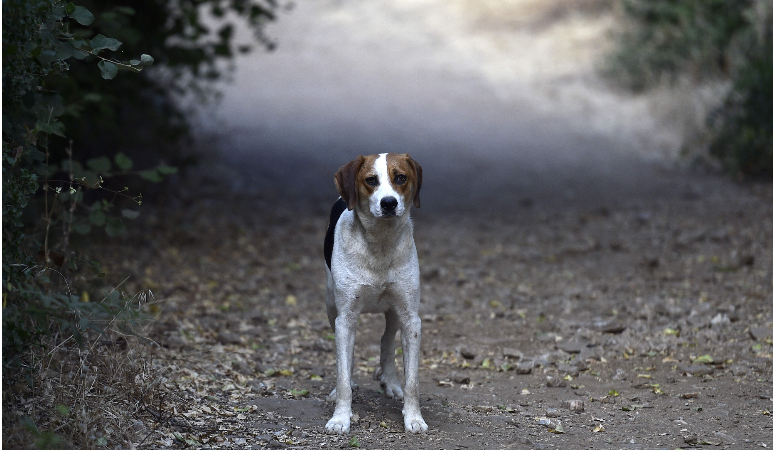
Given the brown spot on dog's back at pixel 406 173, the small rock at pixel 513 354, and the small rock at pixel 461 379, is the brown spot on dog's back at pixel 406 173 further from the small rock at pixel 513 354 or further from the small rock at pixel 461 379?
the small rock at pixel 513 354

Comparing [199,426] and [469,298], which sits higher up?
[199,426]

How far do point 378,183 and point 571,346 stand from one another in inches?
101

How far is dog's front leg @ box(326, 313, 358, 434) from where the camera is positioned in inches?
168

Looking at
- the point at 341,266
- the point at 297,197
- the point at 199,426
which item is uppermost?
the point at 341,266

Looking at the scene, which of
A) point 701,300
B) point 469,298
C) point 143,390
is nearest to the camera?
point 143,390

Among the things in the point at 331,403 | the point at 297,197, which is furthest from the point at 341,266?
the point at 297,197

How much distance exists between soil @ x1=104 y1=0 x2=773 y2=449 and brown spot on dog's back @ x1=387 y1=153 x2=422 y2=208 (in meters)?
1.27

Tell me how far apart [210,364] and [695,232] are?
6396mm

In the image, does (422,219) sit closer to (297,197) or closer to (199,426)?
(297,197)

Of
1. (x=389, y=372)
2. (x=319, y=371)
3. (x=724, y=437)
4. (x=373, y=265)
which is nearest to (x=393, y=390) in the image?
(x=389, y=372)

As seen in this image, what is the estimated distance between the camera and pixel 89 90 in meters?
7.82

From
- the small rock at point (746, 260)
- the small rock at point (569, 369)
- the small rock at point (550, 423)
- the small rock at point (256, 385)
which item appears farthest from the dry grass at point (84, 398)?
the small rock at point (746, 260)

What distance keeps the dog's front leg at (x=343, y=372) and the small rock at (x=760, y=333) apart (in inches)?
134

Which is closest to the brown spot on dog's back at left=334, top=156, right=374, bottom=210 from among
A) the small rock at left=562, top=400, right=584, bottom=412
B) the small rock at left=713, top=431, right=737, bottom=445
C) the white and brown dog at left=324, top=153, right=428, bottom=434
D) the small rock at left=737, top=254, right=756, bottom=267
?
the white and brown dog at left=324, top=153, right=428, bottom=434
